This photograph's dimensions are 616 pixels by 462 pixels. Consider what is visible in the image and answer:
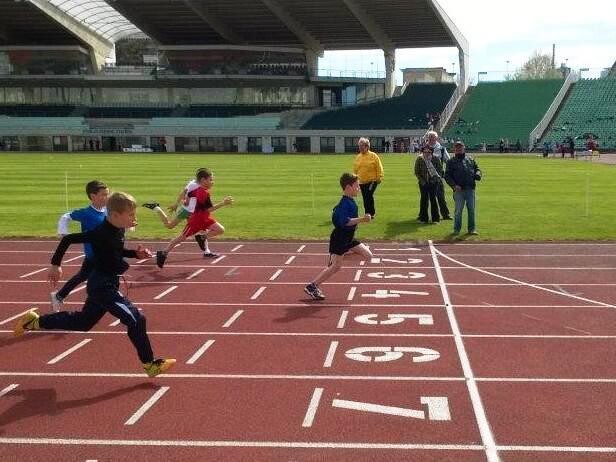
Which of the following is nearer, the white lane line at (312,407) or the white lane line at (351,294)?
the white lane line at (312,407)

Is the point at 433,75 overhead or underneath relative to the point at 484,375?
overhead

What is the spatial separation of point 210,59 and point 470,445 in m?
86.8

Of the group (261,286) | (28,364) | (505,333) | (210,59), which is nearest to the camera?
(28,364)

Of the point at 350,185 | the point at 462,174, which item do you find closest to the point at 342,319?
the point at 350,185

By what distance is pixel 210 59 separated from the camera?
3469 inches

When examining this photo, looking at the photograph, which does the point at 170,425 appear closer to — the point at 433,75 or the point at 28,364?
the point at 28,364

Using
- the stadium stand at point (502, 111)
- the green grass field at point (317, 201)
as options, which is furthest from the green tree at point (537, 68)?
the green grass field at point (317, 201)

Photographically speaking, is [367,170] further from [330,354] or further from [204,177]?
[330,354]

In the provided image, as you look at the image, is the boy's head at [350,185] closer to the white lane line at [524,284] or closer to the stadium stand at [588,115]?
the white lane line at [524,284]

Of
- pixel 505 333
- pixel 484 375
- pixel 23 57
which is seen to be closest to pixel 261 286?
pixel 505 333

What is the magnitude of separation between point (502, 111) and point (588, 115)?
886 cm

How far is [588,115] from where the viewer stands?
229ft

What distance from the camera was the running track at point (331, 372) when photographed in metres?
5.54

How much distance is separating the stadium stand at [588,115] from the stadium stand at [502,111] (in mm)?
2136
